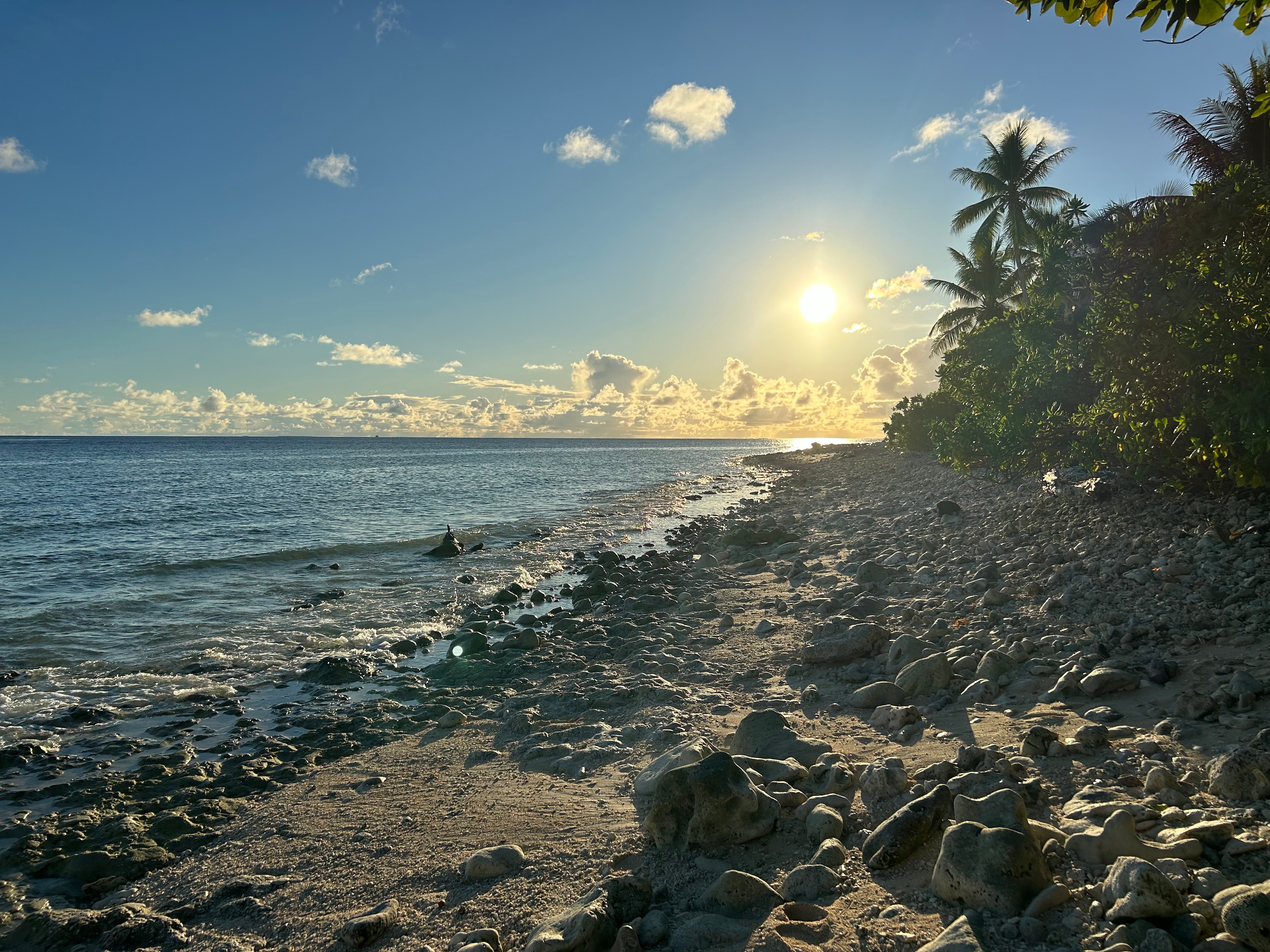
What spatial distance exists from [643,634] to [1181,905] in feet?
28.2

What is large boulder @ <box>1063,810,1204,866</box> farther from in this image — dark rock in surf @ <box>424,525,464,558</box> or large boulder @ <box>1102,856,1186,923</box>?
dark rock in surf @ <box>424,525,464,558</box>

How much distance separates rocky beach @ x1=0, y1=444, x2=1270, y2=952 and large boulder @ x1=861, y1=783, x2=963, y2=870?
0.05 ft

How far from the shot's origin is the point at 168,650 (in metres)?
11.5

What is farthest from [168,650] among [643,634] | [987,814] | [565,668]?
[987,814]

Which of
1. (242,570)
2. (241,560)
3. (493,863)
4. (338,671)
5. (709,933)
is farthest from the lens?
(241,560)

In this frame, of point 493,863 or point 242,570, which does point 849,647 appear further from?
point 242,570

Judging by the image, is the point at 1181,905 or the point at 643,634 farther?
the point at 643,634

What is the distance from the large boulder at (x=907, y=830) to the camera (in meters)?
4.01

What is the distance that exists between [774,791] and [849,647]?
3.73m

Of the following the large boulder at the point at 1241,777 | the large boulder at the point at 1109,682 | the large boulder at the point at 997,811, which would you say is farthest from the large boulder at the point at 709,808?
the large boulder at the point at 1109,682

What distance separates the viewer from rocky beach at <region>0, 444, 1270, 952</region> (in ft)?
11.7

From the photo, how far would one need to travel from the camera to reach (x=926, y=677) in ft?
22.8

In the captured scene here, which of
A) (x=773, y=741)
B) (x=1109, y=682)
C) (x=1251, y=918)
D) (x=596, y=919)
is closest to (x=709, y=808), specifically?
(x=596, y=919)

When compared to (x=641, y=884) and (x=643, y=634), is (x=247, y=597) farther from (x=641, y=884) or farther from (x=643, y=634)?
(x=641, y=884)
